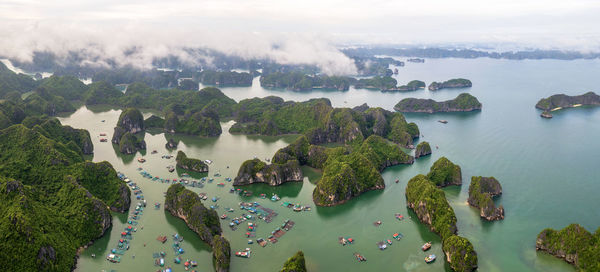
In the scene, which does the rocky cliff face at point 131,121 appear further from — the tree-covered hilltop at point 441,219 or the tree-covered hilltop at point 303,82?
the tree-covered hilltop at point 303,82

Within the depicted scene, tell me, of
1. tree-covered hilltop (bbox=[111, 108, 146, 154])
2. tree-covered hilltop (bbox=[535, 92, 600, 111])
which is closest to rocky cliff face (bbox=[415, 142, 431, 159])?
tree-covered hilltop (bbox=[111, 108, 146, 154])

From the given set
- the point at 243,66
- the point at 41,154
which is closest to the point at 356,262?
the point at 41,154

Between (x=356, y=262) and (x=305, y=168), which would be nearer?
(x=356, y=262)

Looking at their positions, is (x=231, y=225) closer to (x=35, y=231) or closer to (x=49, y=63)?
(x=35, y=231)

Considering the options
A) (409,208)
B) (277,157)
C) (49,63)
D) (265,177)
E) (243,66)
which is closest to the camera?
(409,208)

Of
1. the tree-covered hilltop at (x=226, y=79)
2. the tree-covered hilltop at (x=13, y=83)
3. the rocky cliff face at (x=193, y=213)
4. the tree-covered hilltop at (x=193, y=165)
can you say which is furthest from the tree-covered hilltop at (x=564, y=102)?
the tree-covered hilltop at (x=13, y=83)

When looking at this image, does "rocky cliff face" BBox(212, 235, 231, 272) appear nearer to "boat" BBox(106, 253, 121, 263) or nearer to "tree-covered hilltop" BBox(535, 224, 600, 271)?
"boat" BBox(106, 253, 121, 263)
